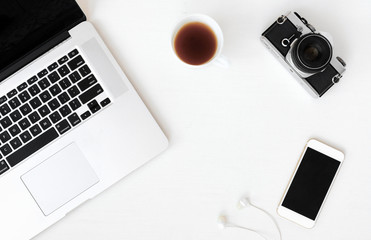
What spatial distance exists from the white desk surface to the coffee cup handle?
0.01 meters

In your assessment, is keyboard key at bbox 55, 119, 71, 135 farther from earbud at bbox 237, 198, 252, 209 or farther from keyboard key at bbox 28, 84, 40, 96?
earbud at bbox 237, 198, 252, 209

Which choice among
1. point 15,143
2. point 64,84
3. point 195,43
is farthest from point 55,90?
point 195,43

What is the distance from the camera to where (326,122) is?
81 centimetres

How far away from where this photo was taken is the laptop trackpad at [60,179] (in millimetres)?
761

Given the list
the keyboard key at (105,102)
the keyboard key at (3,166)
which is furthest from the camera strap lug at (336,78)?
the keyboard key at (3,166)

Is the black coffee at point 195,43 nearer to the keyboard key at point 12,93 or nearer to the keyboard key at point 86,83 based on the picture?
the keyboard key at point 86,83

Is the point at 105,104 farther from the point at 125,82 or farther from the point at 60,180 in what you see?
the point at 60,180

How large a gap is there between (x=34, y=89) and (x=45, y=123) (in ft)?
0.23

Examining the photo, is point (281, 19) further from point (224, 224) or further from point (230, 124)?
point (224, 224)

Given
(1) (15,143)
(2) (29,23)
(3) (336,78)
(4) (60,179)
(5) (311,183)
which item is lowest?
(5) (311,183)

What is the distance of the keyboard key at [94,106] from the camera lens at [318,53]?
1.30 ft

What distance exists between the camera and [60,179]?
77 centimetres

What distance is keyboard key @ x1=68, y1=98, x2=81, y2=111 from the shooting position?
0.76 metres

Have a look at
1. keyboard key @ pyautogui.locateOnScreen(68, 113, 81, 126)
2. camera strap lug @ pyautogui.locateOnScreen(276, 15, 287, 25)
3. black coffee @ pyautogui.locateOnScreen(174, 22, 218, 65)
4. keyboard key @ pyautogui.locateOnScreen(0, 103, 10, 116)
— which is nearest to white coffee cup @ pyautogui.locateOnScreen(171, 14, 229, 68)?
black coffee @ pyautogui.locateOnScreen(174, 22, 218, 65)
